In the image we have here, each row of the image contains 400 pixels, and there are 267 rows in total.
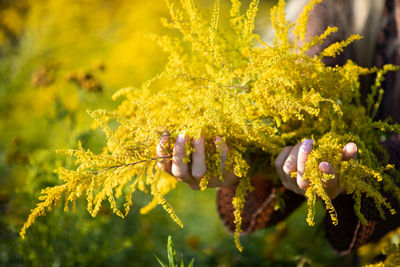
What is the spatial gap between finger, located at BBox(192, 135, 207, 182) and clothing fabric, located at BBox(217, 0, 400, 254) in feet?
1.09

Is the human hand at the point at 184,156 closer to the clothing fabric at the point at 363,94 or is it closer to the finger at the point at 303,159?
the finger at the point at 303,159

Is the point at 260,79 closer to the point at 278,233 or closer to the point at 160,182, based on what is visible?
the point at 160,182

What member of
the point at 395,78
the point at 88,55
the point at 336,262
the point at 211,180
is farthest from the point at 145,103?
the point at 88,55

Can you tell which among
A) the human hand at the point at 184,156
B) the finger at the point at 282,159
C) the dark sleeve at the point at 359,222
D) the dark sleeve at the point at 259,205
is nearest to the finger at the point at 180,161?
the human hand at the point at 184,156

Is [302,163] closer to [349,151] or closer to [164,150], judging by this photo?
[349,151]

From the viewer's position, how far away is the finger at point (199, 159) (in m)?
0.84

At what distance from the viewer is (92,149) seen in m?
2.20

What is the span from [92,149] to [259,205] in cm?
133

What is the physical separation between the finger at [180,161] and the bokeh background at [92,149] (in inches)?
15.5

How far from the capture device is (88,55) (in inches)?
167

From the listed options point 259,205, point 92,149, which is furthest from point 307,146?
point 92,149

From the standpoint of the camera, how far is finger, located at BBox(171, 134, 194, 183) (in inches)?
32.9

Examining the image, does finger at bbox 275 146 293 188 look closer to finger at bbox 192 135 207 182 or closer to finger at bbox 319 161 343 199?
finger at bbox 319 161 343 199

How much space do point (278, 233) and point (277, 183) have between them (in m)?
0.96
